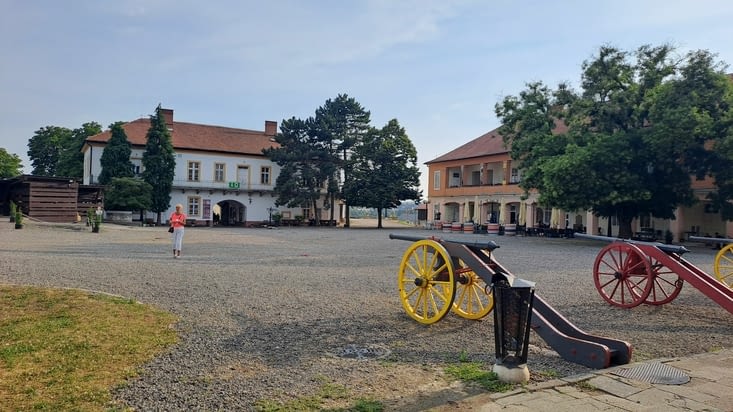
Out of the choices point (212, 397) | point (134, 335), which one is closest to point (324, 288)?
point (134, 335)

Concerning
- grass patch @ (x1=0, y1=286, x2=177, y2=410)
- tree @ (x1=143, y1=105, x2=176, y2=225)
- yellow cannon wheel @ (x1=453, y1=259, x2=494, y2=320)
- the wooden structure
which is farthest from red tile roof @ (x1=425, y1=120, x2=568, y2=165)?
grass patch @ (x1=0, y1=286, x2=177, y2=410)

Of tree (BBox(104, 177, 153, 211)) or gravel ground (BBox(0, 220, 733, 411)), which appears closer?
gravel ground (BBox(0, 220, 733, 411))

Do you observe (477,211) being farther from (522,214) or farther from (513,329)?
(513,329)

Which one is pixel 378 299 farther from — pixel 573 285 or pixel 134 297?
pixel 573 285

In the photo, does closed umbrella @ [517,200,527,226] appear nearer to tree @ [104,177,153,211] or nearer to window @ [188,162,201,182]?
window @ [188,162,201,182]

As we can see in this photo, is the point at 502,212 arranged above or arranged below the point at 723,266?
above

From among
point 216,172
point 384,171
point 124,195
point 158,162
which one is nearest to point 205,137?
point 216,172

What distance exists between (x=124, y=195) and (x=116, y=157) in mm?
4498

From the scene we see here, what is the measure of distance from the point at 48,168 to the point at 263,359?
5893 cm

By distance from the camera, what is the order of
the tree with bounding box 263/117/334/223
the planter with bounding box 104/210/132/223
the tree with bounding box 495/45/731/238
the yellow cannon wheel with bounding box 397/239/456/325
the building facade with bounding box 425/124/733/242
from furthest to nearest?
1. the tree with bounding box 263/117/334/223
2. the planter with bounding box 104/210/132/223
3. the building facade with bounding box 425/124/733/242
4. the tree with bounding box 495/45/731/238
5. the yellow cannon wheel with bounding box 397/239/456/325

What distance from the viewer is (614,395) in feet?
12.0

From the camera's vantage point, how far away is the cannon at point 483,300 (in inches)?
176

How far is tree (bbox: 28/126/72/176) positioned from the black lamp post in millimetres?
59150

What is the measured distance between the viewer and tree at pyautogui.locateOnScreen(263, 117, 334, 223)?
4188 cm
